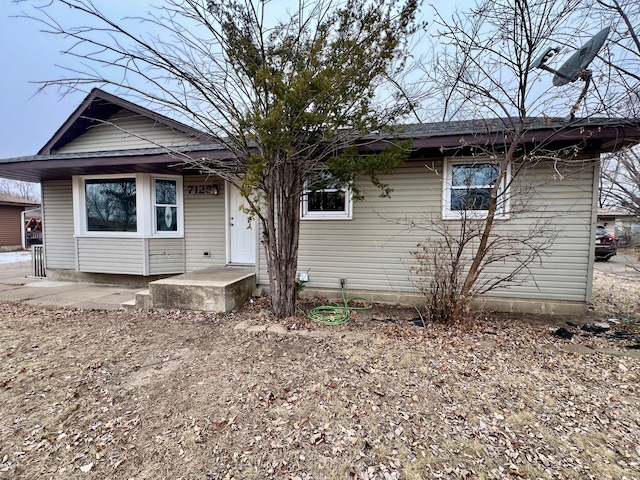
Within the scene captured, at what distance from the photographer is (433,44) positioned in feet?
17.0

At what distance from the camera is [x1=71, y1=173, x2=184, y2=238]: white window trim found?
22.6 feet

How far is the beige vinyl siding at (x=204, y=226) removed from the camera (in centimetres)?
714

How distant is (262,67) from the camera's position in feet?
12.7

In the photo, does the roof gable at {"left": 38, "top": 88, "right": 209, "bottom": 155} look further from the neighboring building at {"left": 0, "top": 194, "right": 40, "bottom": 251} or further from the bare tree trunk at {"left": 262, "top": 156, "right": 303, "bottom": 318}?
the neighboring building at {"left": 0, "top": 194, "right": 40, "bottom": 251}

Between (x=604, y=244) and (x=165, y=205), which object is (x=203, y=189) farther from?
(x=604, y=244)

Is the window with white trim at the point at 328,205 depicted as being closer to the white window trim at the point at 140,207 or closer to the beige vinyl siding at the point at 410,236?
the beige vinyl siding at the point at 410,236

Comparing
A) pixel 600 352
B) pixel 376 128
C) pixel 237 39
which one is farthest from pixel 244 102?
pixel 600 352

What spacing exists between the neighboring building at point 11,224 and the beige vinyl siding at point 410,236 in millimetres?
19741

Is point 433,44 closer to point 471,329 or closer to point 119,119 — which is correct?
point 471,329

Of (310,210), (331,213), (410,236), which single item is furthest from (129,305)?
(410,236)

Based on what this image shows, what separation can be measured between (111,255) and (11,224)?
1683 cm

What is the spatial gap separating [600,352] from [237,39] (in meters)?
5.69

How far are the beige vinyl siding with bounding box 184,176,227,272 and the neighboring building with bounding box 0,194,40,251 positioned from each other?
53.4ft

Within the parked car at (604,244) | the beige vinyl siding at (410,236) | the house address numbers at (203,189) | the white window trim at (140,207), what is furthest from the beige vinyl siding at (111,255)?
the parked car at (604,244)
